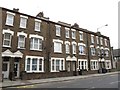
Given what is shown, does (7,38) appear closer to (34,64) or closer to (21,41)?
(21,41)

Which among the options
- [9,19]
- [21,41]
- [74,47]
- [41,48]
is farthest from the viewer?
[74,47]

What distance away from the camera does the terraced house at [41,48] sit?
76.0 feet

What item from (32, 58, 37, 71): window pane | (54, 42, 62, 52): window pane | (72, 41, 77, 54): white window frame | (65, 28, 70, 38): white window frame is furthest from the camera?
(72, 41, 77, 54): white window frame

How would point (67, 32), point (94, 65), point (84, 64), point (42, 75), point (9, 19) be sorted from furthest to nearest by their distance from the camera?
1. point (94, 65)
2. point (84, 64)
3. point (67, 32)
4. point (42, 75)
5. point (9, 19)

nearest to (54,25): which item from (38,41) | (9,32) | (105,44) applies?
(38,41)

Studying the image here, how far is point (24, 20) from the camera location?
2552cm

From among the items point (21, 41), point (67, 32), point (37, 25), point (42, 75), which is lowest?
point (42, 75)

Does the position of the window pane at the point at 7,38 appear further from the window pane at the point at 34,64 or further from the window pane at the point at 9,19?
the window pane at the point at 34,64

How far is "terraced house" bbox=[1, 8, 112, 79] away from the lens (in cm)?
2316

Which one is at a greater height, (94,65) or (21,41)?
(21,41)

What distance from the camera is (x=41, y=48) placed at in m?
27.0

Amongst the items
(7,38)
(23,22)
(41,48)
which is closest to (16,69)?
(7,38)

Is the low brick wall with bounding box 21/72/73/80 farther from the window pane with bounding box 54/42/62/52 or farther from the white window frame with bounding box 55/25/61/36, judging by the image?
the white window frame with bounding box 55/25/61/36

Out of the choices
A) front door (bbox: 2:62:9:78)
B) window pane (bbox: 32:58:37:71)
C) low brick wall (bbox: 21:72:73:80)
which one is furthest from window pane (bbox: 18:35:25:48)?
low brick wall (bbox: 21:72:73:80)
